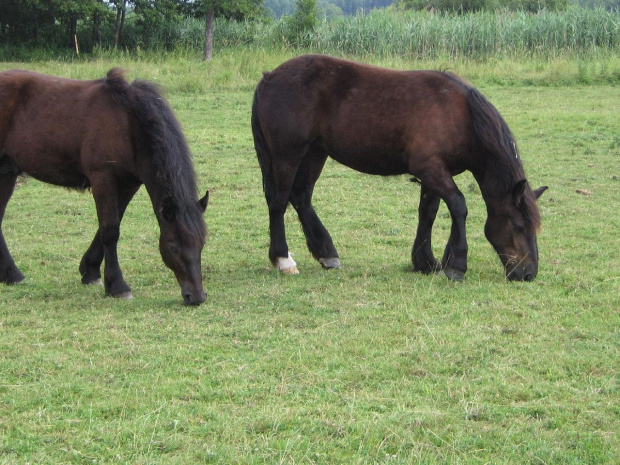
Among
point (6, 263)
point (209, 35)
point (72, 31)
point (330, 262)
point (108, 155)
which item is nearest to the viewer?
point (108, 155)

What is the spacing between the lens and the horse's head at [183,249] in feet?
21.9

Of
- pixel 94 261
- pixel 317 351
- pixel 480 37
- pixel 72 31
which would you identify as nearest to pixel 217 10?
pixel 72 31

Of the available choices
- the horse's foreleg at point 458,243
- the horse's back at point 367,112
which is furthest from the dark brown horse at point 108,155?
the horse's foreleg at point 458,243

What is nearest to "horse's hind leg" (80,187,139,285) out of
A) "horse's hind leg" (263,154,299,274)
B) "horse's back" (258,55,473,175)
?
"horse's hind leg" (263,154,299,274)

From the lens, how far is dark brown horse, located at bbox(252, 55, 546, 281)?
7477mm

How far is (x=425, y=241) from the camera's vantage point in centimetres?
786

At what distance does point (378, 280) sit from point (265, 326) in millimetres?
1723

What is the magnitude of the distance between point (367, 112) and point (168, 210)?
7.22 ft

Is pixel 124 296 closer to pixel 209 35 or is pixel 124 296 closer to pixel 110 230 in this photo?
pixel 110 230

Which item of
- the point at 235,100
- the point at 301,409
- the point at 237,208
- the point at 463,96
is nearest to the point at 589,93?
the point at 235,100

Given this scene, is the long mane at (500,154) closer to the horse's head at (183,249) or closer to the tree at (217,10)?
the horse's head at (183,249)

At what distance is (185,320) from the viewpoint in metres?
6.26

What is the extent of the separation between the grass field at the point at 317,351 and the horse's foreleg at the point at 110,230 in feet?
0.58

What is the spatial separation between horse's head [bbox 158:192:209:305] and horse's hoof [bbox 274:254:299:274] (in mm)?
1452
